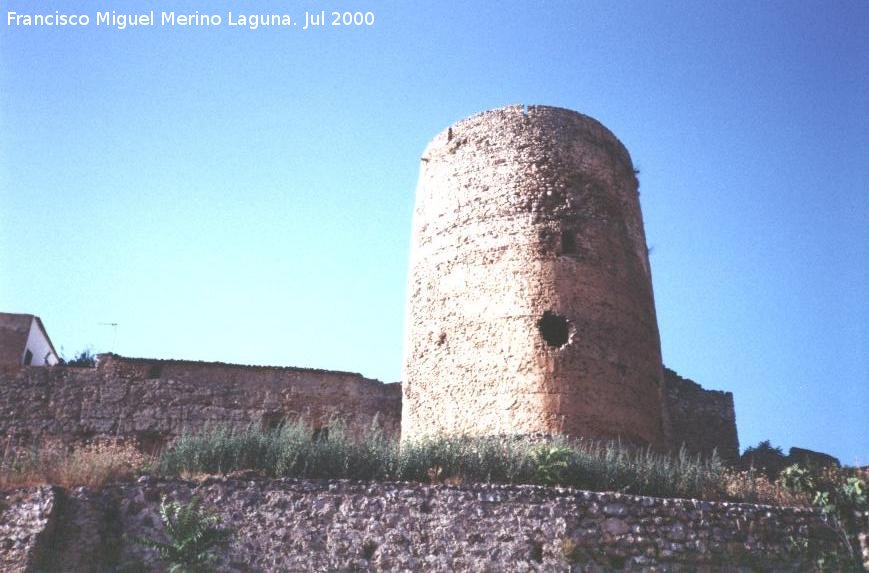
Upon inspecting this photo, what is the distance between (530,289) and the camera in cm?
1183

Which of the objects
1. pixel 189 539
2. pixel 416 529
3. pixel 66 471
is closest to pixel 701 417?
pixel 416 529

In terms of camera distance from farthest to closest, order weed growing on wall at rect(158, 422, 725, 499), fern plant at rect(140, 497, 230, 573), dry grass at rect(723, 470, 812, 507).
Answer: dry grass at rect(723, 470, 812, 507), weed growing on wall at rect(158, 422, 725, 499), fern plant at rect(140, 497, 230, 573)

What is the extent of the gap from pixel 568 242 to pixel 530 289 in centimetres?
101

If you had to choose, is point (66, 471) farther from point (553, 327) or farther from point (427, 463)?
point (553, 327)

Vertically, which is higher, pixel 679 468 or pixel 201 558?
pixel 679 468

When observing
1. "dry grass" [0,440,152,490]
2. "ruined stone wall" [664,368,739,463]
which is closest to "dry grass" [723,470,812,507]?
"ruined stone wall" [664,368,739,463]

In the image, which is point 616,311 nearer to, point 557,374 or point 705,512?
point 557,374

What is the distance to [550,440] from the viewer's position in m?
10.7

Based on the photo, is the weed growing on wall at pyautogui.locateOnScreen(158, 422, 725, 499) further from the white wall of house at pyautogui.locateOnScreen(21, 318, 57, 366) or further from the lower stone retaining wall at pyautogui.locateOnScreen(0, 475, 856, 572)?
the white wall of house at pyautogui.locateOnScreen(21, 318, 57, 366)

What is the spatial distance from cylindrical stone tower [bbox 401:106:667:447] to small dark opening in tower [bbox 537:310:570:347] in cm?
2

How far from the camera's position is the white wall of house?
19.0 m

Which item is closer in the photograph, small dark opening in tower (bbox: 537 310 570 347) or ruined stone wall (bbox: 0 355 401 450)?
small dark opening in tower (bbox: 537 310 570 347)

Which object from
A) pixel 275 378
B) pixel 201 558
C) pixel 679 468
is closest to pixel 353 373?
pixel 275 378

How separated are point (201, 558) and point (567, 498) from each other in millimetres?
3605
